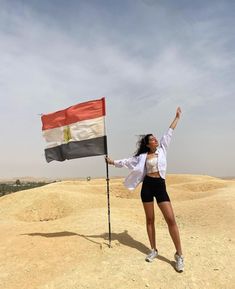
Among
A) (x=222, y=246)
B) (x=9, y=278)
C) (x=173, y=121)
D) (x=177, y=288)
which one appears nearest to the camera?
(x=177, y=288)

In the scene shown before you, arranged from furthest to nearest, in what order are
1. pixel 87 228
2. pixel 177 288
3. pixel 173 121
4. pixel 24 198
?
pixel 24 198 → pixel 87 228 → pixel 173 121 → pixel 177 288

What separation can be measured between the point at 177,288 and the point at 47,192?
1121cm

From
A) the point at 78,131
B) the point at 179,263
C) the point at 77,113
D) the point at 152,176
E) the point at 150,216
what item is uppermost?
the point at 77,113

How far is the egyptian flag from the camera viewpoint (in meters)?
9.34

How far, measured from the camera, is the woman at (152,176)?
7.70m

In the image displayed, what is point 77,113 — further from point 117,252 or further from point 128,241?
point 117,252

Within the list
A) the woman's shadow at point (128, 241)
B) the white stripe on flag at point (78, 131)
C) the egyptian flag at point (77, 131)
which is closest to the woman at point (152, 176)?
the woman's shadow at point (128, 241)

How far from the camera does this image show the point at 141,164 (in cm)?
805

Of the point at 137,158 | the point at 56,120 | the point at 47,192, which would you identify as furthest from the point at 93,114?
the point at 47,192

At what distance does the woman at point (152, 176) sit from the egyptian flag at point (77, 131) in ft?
4.18

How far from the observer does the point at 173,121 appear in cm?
821

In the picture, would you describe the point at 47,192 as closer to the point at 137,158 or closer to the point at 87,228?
the point at 87,228

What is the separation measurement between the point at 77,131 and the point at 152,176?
2435 mm

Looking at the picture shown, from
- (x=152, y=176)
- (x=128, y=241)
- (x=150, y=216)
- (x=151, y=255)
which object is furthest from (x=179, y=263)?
(x=128, y=241)
